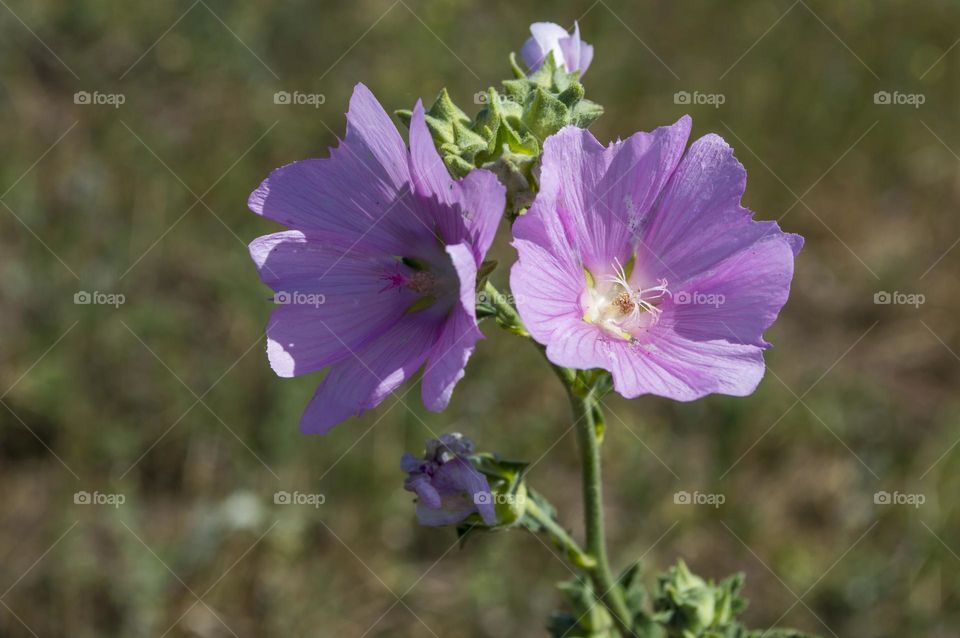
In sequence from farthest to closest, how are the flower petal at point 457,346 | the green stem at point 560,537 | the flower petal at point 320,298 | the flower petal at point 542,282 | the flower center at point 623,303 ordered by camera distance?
the green stem at point 560,537 → the flower center at point 623,303 → the flower petal at point 320,298 → the flower petal at point 542,282 → the flower petal at point 457,346

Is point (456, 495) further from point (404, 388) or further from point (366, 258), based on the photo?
point (404, 388)

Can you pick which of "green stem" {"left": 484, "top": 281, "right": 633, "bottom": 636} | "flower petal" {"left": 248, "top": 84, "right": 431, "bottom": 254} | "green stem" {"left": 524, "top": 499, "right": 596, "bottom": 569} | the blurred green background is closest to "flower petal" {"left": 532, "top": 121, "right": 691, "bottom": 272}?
"green stem" {"left": 484, "top": 281, "right": 633, "bottom": 636}

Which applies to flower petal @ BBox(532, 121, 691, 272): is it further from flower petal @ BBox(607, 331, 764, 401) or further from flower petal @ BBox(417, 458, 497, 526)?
flower petal @ BBox(417, 458, 497, 526)

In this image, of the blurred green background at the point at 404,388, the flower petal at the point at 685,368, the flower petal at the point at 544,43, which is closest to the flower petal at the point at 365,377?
the flower petal at the point at 685,368

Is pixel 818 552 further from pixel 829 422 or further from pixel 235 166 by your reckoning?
pixel 235 166

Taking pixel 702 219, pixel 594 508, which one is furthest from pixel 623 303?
pixel 594 508

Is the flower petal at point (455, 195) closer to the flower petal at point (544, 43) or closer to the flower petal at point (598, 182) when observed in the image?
the flower petal at point (598, 182)

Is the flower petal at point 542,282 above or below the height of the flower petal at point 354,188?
below
